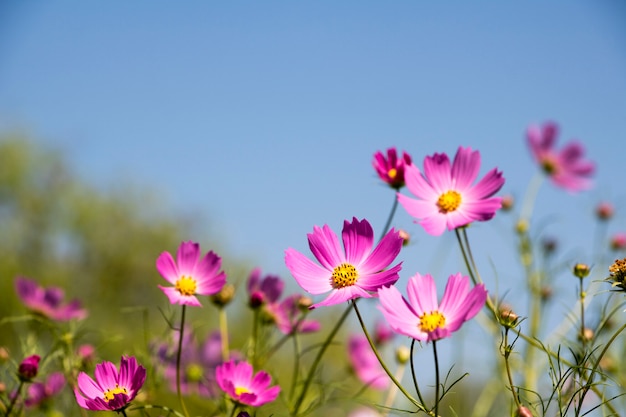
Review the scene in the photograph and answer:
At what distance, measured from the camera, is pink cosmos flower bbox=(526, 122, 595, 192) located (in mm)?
1925

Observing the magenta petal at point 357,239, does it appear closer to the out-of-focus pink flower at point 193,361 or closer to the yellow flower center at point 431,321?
the yellow flower center at point 431,321

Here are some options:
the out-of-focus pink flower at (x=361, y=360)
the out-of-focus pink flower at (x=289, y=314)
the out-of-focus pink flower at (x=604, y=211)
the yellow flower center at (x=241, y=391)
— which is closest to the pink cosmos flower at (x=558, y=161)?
the out-of-focus pink flower at (x=604, y=211)

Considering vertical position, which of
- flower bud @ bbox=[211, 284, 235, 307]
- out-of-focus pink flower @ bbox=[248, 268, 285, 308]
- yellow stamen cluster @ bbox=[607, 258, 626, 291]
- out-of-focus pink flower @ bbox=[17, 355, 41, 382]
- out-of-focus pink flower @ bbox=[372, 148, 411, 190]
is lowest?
out-of-focus pink flower @ bbox=[17, 355, 41, 382]

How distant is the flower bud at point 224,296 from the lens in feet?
3.23

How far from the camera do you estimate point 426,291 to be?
691 millimetres

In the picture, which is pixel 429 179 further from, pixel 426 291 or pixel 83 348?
pixel 83 348

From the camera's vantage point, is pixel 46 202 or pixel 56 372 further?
pixel 46 202

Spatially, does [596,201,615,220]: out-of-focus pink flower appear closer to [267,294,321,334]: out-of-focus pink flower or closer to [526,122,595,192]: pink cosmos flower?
[526,122,595,192]: pink cosmos flower

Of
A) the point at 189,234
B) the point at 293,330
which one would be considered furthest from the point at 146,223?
the point at 293,330

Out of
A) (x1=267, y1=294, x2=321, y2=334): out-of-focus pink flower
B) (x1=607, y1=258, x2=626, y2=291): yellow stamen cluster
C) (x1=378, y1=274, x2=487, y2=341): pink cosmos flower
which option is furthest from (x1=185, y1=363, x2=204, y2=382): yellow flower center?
(x1=607, y1=258, x2=626, y2=291): yellow stamen cluster

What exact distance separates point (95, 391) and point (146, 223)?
10.0m

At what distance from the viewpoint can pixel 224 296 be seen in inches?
39.2

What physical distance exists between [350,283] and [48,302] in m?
0.75

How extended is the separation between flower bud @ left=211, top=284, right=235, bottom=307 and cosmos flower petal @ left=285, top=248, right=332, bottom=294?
237mm
